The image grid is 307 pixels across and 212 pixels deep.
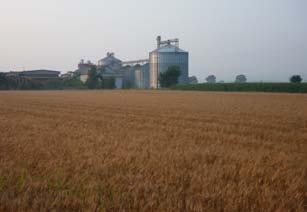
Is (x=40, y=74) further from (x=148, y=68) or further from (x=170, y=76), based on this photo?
(x=170, y=76)

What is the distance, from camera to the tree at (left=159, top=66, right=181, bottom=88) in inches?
3627

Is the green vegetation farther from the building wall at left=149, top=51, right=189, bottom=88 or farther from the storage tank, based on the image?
the storage tank

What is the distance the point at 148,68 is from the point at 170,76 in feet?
44.1

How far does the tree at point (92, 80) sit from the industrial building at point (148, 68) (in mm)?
1863

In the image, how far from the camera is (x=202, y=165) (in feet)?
22.5

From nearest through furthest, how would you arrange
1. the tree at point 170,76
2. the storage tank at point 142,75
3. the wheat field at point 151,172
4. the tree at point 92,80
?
the wheat field at point 151,172
the tree at point 170,76
the tree at point 92,80
the storage tank at point 142,75

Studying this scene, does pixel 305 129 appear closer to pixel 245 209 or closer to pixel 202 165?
pixel 202 165

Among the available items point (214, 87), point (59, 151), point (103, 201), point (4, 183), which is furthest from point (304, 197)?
point (214, 87)

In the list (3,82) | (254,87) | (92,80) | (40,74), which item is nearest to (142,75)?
(92,80)

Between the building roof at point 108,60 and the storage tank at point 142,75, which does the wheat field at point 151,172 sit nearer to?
the storage tank at point 142,75

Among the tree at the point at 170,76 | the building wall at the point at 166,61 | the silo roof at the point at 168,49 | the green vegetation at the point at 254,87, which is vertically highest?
the silo roof at the point at 168,49

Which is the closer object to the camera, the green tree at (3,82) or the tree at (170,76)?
the tree at (170,76)

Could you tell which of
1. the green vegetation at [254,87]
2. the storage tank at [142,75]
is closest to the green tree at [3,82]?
the storage tank at [142,75]

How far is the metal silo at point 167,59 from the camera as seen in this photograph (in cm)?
9619
